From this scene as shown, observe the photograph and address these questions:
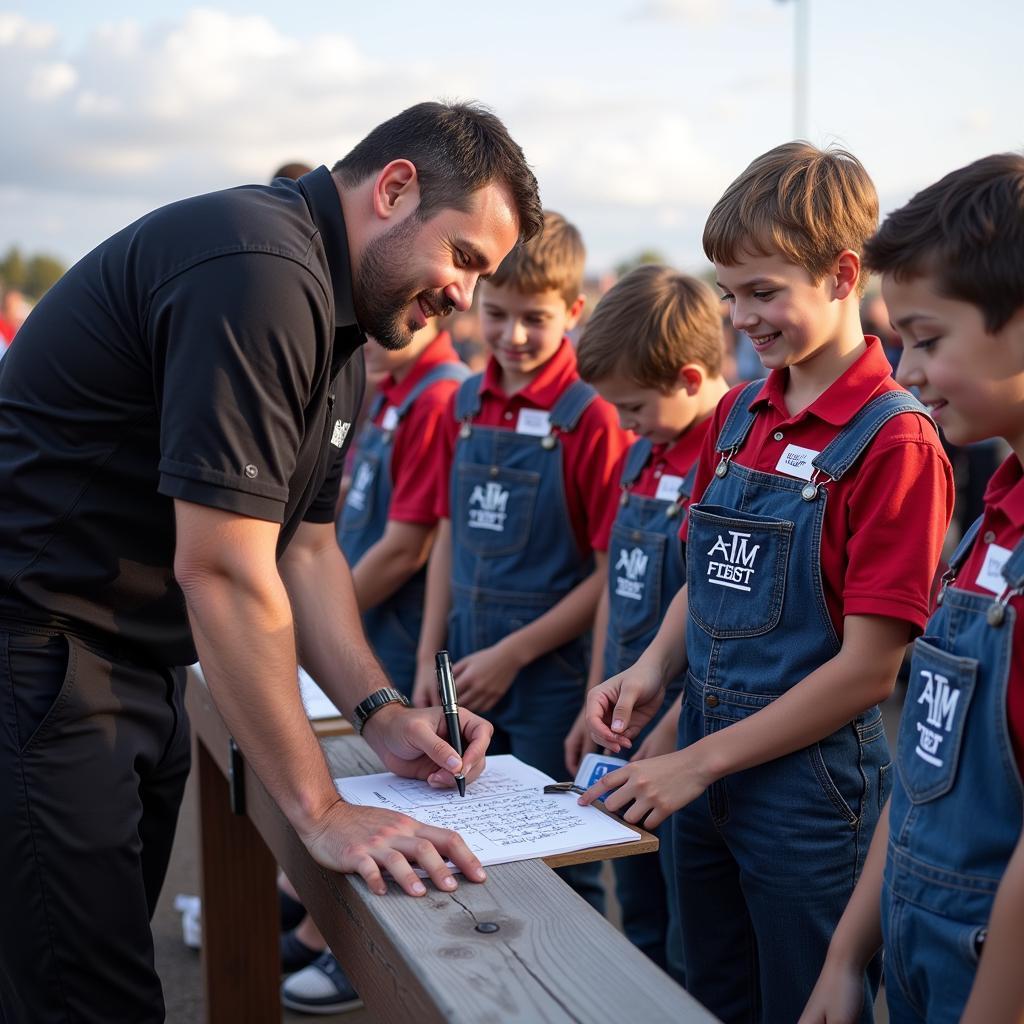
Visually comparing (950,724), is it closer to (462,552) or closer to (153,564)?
(153,564)

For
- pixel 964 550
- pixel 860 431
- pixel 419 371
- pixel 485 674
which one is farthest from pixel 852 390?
pixel 419 371

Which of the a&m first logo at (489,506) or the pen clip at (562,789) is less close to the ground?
the a&m first logo at (489,506)

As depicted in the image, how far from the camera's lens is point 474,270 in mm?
1973

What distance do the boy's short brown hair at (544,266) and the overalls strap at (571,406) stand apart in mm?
266

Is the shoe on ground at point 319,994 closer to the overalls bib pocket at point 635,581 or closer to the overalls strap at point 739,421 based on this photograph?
the overalls bib pocket at point 635,581

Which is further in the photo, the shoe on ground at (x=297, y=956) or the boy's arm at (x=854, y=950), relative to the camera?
the shoe on ground at (x=297, y=956)

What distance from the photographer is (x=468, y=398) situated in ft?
10.3

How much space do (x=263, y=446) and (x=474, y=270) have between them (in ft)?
1.97

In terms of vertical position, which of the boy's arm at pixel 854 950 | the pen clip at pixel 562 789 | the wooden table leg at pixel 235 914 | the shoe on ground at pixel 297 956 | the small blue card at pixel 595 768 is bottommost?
the shoe on ground at pixel 297 956

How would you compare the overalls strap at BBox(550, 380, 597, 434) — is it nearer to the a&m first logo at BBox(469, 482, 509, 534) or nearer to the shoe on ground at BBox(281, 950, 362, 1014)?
the a&m first logo at BBox(469, 482, 509, 534)

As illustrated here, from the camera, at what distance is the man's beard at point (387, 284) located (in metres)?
→ 1.89

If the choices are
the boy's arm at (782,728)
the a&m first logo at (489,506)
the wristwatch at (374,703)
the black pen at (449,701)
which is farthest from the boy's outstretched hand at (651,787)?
the a&m first logo at (489,506)

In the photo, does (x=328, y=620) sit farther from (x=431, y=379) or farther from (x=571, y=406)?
(x=431, y=379)

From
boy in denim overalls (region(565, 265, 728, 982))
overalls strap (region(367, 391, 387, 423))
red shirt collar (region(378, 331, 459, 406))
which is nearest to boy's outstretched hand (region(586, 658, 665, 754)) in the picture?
boy in denim overalls (region(565, 265, 728, 982))
